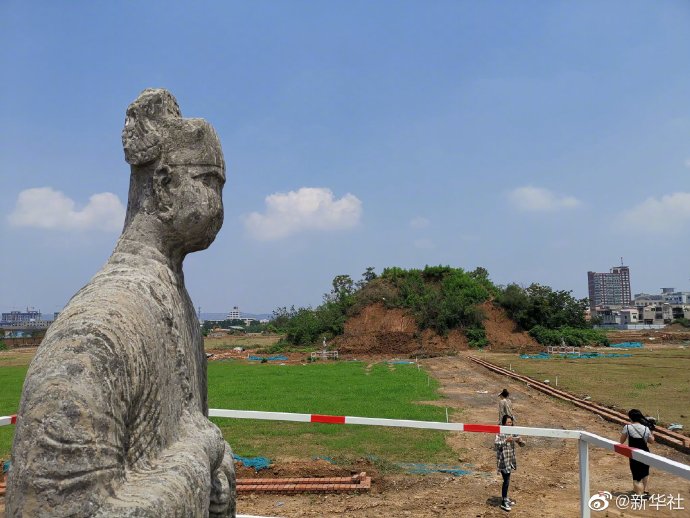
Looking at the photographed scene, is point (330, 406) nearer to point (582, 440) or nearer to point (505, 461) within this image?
point (505, 461)

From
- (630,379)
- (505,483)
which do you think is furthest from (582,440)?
(630,379)

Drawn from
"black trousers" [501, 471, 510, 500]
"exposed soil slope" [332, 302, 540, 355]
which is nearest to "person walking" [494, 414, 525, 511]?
"black trousers" [501, 471, 510, 500]

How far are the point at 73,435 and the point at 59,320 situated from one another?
0.42 metres

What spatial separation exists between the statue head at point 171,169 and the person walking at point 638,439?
22.1 ft

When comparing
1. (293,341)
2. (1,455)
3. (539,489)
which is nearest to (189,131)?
(539,489)

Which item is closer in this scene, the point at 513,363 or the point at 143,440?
the point at 143,440

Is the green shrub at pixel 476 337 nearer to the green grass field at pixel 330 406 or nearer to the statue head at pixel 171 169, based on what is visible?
the green grass field at pixel 330 406

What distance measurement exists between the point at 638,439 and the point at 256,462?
5.27 meters

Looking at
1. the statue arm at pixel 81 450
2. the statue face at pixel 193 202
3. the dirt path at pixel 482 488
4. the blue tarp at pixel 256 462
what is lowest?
the dirt path at pixel 482 488

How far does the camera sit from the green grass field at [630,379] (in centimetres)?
1388

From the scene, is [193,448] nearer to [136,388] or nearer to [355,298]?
[136,388]

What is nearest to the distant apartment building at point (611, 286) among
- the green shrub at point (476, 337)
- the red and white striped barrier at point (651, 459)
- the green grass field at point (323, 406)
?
the green shrub at point (476, 337)

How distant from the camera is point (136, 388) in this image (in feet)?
5.54

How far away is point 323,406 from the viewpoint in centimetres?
1381
